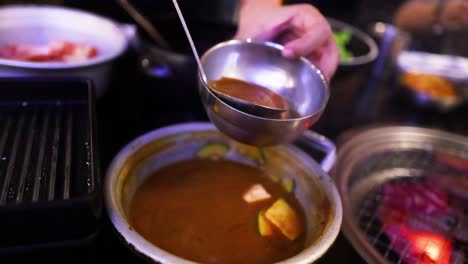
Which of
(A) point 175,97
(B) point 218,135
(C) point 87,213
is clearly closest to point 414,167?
(B) point 218,135

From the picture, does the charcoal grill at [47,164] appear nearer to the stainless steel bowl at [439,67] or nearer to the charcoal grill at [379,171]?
the charcoal grill at [379,171]

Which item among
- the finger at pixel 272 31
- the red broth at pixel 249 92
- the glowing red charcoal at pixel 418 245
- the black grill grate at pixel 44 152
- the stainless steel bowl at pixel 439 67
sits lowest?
the stainless steel bowl at pixel 439 67

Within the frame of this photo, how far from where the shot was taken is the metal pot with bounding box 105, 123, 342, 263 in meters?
0.83

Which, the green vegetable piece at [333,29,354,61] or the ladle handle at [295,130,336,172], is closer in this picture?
the ladle handle at [295,130,336,172]

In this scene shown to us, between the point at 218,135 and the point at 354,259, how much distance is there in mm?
525

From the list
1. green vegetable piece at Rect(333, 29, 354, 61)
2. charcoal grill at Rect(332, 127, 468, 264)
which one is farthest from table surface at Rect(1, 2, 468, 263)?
green vegetable piece at Rect(333, 29, 354, 61)

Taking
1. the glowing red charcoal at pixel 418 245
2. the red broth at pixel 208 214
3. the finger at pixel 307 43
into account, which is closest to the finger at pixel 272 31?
the finger at pixel 307 43

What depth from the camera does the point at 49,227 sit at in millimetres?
723

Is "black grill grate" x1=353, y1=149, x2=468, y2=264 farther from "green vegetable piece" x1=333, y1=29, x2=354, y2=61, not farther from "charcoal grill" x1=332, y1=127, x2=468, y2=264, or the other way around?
"green vegetable piece" x1=333, y1=29, x2=354, y2=61

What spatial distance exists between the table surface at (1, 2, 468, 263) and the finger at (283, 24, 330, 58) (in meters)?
0.41

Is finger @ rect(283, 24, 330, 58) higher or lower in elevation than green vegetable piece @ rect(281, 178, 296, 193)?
higher

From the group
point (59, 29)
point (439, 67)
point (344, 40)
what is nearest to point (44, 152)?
point (59, 29)

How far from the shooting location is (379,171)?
1465mm

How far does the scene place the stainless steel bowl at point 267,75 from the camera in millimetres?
935
